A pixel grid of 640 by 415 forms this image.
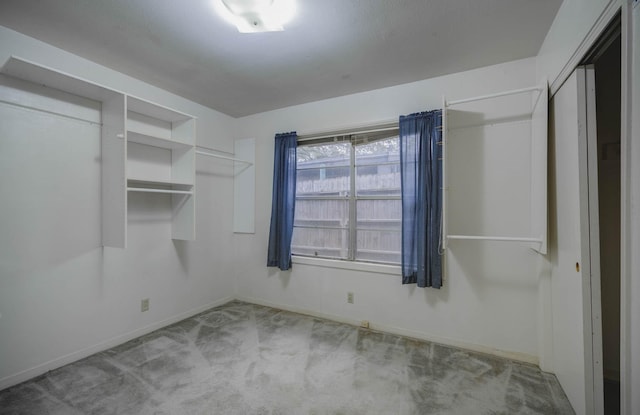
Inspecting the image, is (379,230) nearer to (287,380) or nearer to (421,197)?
(421,197)

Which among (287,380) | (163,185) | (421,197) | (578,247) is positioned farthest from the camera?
(163,185)

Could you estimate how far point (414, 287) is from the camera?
269 centimetres

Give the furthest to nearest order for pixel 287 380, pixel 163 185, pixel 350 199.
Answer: pixel 350 199, pixel 163 185, pixel 287 380

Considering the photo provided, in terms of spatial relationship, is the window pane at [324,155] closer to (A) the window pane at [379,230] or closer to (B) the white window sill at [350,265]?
(A) the window pane at [379,230]

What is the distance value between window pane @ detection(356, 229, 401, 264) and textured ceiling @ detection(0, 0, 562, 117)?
154 centimetres

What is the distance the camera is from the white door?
1518mm

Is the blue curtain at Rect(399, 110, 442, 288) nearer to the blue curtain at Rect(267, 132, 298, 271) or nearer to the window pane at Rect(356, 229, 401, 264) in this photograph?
the window pane at Rect(356, 229, 401, 264)

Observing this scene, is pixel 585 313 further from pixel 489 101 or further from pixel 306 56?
pixel 306 56

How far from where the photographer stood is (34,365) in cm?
206

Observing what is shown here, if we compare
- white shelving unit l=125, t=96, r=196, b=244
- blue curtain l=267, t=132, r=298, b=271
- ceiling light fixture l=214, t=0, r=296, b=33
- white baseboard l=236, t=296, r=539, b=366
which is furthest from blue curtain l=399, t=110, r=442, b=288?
white shelving unit l=125, t=96, r=196, b=244

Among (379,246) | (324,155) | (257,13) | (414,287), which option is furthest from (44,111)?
(414,287)

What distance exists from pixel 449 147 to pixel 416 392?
2.01m

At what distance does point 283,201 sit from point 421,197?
5.08ft

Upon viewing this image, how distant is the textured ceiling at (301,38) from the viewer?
68.5 inches
